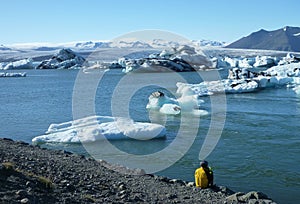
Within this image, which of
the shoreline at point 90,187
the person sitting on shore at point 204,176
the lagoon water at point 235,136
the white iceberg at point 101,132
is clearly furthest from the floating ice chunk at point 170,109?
the person sitting on shore at point 204,176

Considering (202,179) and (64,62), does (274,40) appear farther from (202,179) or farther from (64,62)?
(202,179)

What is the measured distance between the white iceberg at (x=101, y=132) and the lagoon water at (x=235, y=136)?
0.59 ft

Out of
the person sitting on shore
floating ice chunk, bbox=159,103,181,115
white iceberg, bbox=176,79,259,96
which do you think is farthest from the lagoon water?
white iceberg, bbox=176,79,259,96

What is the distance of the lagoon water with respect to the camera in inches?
219

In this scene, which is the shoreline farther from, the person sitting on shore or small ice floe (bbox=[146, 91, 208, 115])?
small ice floe (bbox=[146, 91, 208, 115])

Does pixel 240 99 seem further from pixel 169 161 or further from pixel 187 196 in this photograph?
pixel 187 196

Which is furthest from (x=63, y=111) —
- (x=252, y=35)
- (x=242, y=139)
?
(x=252, y=35)

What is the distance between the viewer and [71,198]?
10.8 ft

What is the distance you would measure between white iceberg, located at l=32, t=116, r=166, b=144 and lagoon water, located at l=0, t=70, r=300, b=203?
179mm

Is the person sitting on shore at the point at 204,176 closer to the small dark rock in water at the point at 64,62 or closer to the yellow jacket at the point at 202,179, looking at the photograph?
the yellow jacket at the point at 202,179

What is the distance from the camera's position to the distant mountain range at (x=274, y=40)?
9062 centimetres

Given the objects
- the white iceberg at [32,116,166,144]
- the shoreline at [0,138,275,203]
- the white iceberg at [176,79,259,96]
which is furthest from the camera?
the white iceberg at [176,79,259,96]

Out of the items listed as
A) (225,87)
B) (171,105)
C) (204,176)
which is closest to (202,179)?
(204,176)

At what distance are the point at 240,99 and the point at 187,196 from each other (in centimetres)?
1078
